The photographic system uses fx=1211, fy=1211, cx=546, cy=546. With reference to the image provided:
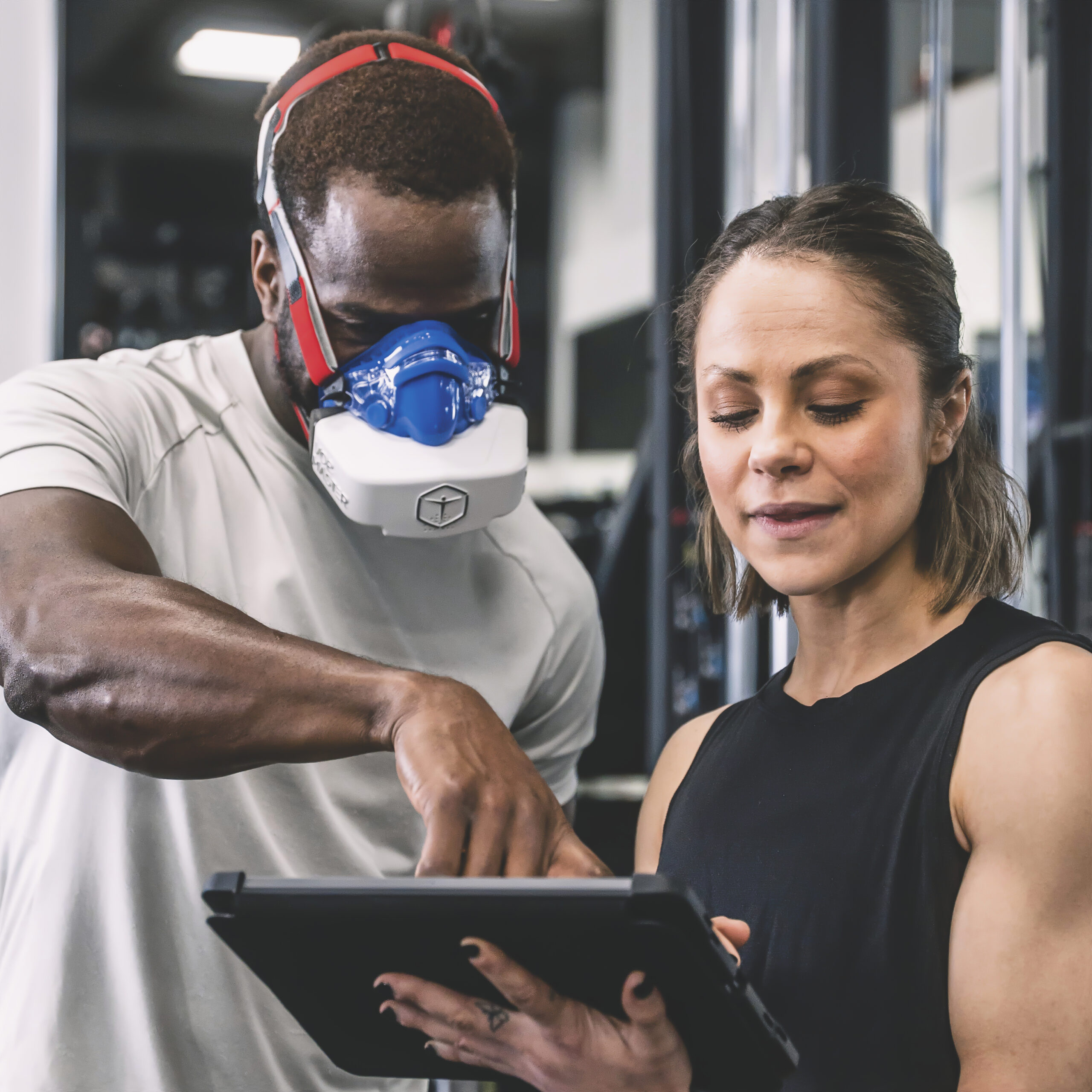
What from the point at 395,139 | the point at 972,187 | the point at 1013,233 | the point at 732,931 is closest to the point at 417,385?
the point at 395,139

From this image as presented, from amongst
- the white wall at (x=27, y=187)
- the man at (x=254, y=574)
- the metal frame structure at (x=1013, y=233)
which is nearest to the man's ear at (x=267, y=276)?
the man at (x=254, y=574)

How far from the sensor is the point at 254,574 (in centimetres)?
128

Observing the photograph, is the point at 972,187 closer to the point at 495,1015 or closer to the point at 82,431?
the point at 82,431

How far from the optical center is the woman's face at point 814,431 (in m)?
1.07

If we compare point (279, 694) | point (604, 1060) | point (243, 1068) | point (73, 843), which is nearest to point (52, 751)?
point (73, 843)

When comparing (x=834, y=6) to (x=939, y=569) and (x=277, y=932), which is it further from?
(x=277, y=932)

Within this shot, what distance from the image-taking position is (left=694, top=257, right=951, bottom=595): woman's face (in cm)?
107

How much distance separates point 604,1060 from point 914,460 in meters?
0.58

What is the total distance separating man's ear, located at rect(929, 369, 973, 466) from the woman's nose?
15 cm

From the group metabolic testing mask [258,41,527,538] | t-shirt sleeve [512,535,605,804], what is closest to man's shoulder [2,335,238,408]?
metabolic testing mask [258,41,527,538]

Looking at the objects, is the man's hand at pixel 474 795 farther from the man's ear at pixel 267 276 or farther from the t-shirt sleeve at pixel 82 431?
the man's ear at pixel 267 276

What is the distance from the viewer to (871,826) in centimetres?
103

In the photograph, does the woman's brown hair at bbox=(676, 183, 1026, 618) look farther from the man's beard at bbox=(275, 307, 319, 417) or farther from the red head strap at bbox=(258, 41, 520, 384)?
the man's beard at bbox=(275, 307, 319, 417)

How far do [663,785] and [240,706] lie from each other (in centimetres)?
63
